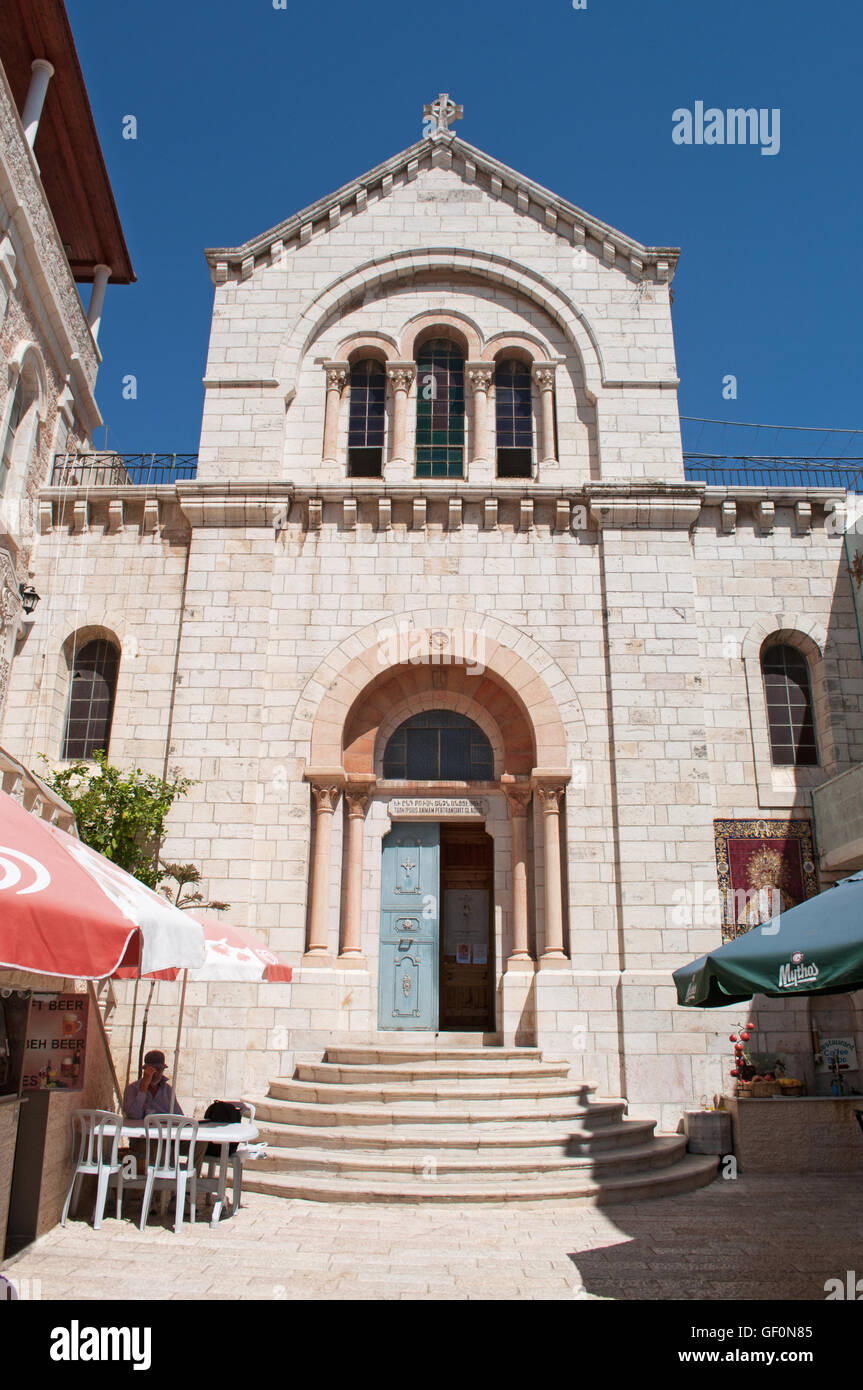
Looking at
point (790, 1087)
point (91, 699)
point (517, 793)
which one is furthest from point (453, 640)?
point (790, 1087)

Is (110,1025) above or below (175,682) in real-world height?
below

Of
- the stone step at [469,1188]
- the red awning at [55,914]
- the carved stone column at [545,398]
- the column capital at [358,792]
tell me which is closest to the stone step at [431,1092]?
the stone step at [469,1188]

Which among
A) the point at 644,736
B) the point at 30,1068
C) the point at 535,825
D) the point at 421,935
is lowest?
the point at 30,1068

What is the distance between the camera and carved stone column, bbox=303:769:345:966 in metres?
14.4

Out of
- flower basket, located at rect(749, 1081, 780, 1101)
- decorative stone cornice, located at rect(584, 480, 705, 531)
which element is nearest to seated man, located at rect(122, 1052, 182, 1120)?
flower basket, located at rect(749, 1081, 780, 1101)

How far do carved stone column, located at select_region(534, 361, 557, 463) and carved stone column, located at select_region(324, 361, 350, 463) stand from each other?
348 centimetres

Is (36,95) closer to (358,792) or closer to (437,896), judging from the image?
(358,792)

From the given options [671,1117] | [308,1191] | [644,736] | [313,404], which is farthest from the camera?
[313,404]

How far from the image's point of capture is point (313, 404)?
17.3 meters

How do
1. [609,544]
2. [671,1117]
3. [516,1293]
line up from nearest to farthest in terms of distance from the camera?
[516,1293] < [671,1117] < [609,544]

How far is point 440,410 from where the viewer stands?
687 inches
